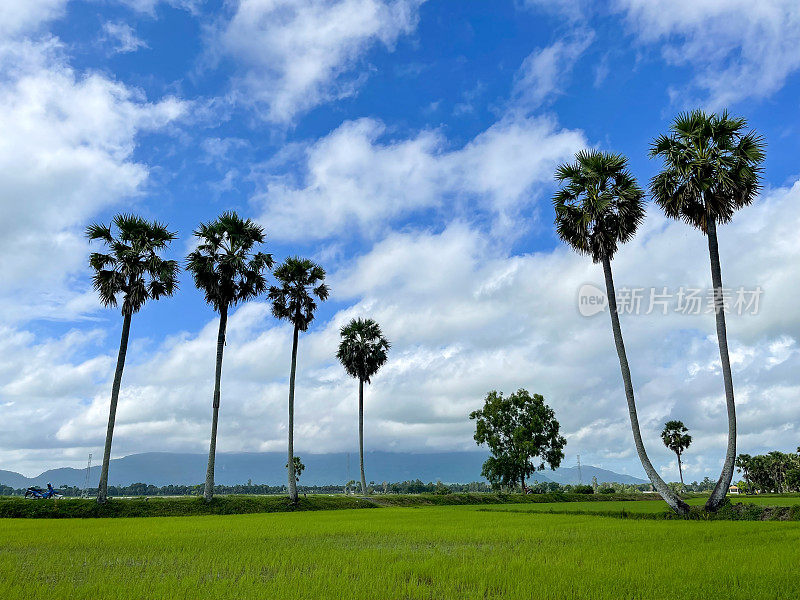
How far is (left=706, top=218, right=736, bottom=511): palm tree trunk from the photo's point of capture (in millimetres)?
28547

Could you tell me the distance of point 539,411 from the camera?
2741 inches

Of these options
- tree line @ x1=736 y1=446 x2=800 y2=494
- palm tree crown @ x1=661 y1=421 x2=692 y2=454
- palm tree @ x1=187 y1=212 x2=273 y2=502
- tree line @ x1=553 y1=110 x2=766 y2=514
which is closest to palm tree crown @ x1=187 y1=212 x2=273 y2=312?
palm tree @ x1=187 y1=212 x2=273 y2=502

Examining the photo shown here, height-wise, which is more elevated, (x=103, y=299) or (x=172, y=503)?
(x=103, y=299)

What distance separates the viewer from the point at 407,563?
43.8ft

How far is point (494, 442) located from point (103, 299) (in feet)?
163

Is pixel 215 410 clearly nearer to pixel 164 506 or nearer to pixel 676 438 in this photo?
pixel 164 506

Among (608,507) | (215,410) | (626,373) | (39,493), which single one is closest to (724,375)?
(626,373)

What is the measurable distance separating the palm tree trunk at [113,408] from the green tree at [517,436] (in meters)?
46.2

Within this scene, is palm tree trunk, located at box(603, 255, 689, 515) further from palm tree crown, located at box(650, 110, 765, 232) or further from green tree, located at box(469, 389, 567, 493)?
green tree, located at box(469, 389, 567, 493)

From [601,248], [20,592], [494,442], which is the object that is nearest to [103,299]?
[20,592]

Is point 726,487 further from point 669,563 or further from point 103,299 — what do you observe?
point 103,299

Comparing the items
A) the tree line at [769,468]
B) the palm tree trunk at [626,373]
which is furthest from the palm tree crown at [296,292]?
the tree line at [769,468]

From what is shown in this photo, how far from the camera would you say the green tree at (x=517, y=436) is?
68.3 meters

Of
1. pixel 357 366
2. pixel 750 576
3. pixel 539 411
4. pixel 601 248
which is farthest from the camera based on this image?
pixel 539 411
